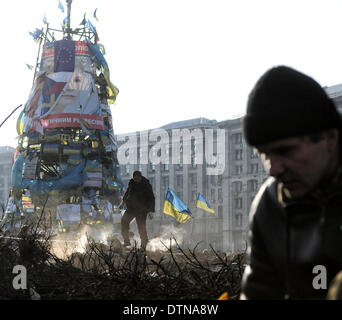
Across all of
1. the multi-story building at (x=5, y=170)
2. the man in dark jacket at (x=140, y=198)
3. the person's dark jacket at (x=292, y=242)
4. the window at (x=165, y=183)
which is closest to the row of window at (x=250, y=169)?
the window at (x=165, y=183)

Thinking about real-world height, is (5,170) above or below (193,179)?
above

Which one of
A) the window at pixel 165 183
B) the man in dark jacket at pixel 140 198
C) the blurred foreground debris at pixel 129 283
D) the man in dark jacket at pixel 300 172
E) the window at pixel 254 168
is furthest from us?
the window at pixel 165 183

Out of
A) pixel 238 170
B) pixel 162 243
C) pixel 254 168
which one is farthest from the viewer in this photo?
pixel 238 170

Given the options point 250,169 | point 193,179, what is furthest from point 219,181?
point 250,169

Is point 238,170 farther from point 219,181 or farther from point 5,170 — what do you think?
point 5,170

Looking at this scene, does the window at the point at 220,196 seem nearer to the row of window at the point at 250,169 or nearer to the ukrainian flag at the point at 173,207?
the row of window at the point at 250,169

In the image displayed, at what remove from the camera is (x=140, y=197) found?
37.9 ft

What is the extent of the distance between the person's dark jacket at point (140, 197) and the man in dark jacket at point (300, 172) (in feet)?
31.8

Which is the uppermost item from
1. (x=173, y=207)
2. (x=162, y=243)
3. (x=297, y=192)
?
(x=173, y=207)

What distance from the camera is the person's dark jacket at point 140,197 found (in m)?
11.5

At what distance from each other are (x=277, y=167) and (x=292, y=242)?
29cm

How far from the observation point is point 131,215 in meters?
11.8
